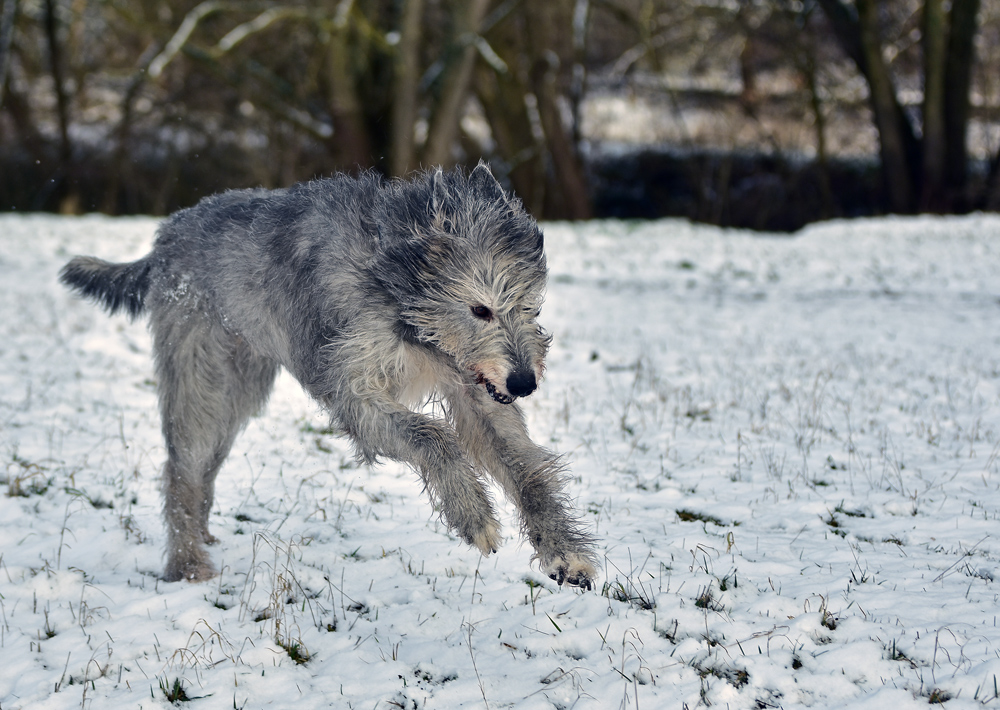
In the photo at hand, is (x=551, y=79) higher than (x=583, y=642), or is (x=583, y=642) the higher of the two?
(x=551, y=79)

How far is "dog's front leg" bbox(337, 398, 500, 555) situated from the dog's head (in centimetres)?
30

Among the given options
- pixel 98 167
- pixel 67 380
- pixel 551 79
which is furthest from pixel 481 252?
pixel 98 167

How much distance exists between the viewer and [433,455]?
3193mm

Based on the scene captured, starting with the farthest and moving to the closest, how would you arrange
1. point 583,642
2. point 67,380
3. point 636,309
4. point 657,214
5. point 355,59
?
point 657,214, point 355,59, point 636,309, point 67,380, point 583,642

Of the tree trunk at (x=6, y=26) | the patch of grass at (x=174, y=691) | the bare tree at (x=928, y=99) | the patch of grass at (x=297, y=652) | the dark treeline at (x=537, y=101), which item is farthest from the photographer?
the bare tree at (x=928, y=99)

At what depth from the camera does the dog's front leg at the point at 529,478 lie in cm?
311

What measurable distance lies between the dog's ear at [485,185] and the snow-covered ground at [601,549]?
1697 millimetres

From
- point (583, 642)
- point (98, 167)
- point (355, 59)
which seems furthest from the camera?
point (98, 167)

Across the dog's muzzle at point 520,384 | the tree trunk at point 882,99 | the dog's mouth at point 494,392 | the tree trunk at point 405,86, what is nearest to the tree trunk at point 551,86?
the tree trunk at point 405,86

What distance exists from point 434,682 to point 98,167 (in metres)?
23.5

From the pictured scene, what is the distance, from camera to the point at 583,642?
3.17 meters

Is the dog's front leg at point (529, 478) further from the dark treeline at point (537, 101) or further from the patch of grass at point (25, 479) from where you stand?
the dark treeline at point (537, 101)

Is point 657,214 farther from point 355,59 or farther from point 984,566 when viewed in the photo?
point 984,566

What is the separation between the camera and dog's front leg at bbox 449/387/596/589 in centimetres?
311
